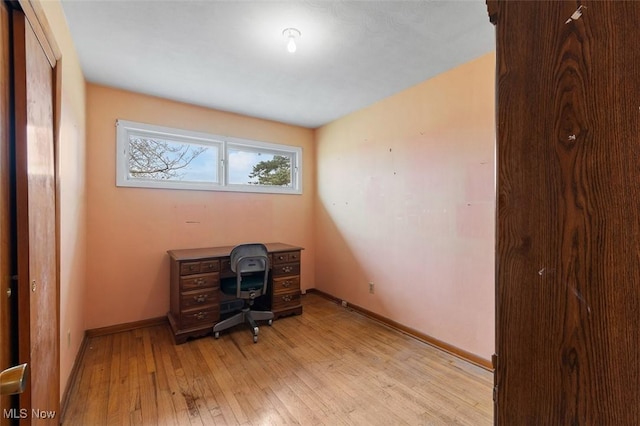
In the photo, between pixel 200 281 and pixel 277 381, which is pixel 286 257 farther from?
pixel 277 381

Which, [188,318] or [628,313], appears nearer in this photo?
[628,313]

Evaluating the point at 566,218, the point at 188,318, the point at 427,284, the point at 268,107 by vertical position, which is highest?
the point at 268,107

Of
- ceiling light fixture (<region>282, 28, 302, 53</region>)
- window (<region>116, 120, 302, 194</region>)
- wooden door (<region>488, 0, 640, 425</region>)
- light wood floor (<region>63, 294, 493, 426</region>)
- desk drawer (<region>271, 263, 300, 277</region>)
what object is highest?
ceiling light fixture (<region>282, 28, 302, 53</region>)

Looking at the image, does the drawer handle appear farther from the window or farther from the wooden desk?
the window

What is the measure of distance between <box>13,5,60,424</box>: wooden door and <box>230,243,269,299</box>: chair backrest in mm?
1439

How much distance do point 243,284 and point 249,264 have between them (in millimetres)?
226

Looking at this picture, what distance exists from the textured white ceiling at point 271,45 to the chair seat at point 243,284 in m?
1.98

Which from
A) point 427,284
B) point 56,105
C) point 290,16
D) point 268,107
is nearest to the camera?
point 56,105

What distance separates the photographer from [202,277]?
279cm

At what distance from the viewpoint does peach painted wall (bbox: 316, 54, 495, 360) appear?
228 centimetres

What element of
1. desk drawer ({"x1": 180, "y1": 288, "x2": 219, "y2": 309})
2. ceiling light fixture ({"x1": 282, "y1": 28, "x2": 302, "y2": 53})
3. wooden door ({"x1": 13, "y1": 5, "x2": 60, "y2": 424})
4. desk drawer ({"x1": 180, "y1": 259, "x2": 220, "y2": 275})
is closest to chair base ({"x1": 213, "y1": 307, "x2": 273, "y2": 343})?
desk drawer ({"x1": 180, "y1": 288, "x2": 219, "y2": 309})

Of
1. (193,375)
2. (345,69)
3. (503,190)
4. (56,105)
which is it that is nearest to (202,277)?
(193,375)

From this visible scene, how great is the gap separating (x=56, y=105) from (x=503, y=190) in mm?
2029

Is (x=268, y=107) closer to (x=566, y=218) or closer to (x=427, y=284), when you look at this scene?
(x=427, y=284)
